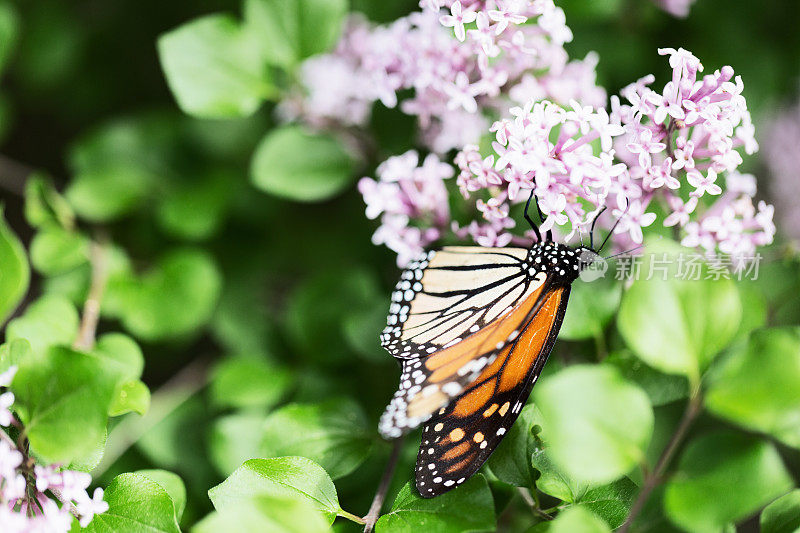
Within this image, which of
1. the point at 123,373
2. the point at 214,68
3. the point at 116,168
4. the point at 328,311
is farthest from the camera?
the point at 116,168

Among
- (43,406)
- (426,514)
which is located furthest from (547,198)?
(43,406)

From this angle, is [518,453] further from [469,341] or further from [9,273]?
[9,273]

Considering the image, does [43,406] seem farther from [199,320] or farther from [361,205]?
[361,205]

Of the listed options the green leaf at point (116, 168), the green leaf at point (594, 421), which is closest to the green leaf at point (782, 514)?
the green leaf at point (594, 421)

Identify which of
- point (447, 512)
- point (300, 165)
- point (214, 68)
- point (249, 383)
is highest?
point (214, 68)

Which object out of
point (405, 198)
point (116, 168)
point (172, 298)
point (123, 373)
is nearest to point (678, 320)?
point (405, 198)

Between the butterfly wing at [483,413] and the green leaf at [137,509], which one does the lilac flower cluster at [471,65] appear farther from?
the green leaf at [137,509]
